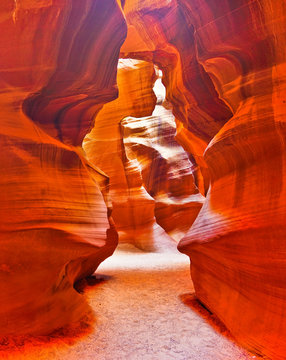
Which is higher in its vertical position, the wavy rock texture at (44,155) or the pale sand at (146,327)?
the wavy rock texture at (44,155)

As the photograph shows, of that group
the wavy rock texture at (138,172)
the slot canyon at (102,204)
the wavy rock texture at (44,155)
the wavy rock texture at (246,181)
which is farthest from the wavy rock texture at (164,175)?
the wavy rock texture at (44,155)

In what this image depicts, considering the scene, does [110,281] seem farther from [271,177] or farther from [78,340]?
[271,177]

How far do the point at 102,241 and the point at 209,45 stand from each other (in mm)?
3580

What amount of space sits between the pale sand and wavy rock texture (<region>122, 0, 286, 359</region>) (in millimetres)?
301

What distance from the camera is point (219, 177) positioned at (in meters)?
5.15

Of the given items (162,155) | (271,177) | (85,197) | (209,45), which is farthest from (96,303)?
(162,155)

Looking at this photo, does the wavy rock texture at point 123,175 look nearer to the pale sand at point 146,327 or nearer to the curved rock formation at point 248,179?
the pale sand at point 146,327

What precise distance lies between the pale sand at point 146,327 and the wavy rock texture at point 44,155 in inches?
19.0

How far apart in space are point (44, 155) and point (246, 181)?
2.98 m

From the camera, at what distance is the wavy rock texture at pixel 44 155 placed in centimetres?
395

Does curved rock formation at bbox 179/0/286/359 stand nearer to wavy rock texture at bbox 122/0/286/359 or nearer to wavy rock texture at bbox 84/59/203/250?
wavy rock texture at bbox 122/0/286/359

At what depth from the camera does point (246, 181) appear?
4309 mm

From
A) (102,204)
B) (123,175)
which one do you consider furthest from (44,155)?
(123,175)

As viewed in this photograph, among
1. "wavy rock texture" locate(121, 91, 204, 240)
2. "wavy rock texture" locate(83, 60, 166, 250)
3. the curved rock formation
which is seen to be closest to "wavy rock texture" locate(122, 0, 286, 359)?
the curved rock formation
